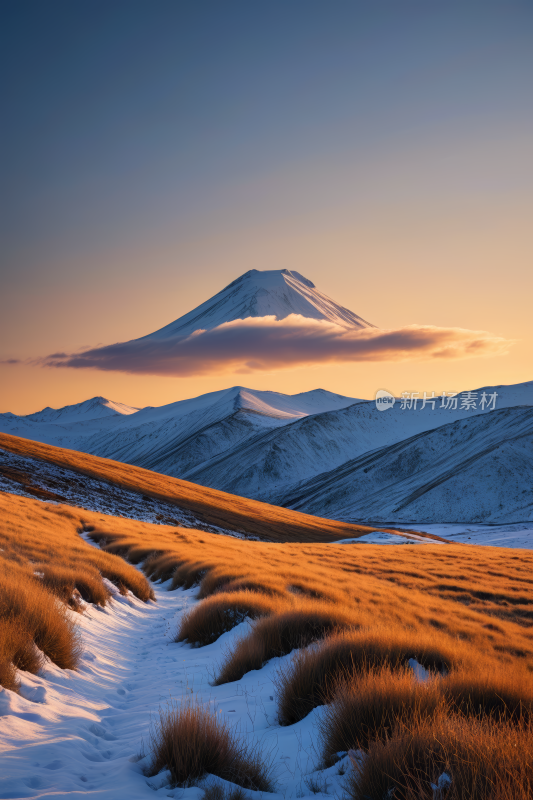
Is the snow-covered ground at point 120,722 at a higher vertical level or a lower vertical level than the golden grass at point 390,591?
higher

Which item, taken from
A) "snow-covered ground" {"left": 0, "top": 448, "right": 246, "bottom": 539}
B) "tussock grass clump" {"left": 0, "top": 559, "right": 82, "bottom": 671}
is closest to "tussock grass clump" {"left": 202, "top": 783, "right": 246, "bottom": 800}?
"tussock grass clump" {"left": 0, "top": 559, "right": 82, "bottom": 671}

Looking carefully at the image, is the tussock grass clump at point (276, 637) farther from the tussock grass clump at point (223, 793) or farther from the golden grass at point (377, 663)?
the tussock grass clump at point (223, 793)

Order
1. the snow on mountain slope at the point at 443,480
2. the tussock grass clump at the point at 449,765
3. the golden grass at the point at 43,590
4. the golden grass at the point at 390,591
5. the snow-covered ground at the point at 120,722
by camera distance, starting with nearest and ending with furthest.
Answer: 1. the tussock grass clump at the point at 449,765
2. the snow-covered ground at the point at 120,722
3. the golden grass at the point at 43,590
4. the golden grass at the point at 390,591
5. the snow on mountain slope at the point at 443,480

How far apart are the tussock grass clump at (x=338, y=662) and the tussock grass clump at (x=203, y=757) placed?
1147mm

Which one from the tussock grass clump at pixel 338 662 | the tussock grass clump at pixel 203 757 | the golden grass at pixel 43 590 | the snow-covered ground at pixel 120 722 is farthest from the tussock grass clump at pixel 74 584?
the tussock grass clump at pixel 203 757

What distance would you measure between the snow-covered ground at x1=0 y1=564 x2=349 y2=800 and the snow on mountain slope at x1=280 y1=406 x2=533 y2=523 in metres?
114

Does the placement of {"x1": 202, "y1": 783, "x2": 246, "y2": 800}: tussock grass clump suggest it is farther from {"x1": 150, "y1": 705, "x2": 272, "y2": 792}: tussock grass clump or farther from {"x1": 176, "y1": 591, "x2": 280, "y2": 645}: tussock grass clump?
{"x1": 176, "y1": 591, "x2": 280, "y2": 645}: tussock grass clump

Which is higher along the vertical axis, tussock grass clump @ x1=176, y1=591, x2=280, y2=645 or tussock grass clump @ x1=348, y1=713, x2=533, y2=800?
tussock grass clump @ x1=348, y1=713, x2=533, y2=800

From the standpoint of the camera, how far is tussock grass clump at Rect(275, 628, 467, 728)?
16.1 ft

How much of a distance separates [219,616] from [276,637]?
7.94ft

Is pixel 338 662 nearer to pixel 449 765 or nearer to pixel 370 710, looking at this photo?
pixel 370 710

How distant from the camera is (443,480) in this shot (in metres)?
126

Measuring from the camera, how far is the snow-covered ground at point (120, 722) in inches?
142

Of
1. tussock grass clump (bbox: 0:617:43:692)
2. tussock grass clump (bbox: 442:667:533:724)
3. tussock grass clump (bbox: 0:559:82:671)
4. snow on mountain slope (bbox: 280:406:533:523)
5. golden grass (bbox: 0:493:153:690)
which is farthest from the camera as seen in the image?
snow on mountain slope (bbox: 280:406:533:523)
